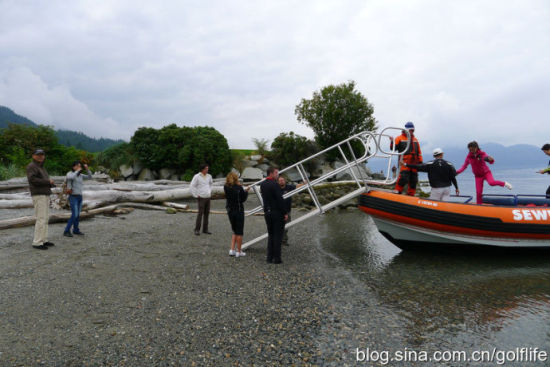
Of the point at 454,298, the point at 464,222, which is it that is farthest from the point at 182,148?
the point at 454,298

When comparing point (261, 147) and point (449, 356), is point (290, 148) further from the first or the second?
point (449, 356)

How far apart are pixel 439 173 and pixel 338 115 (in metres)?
Result: 24.0

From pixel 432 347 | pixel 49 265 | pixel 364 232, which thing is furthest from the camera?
pixel 364 232

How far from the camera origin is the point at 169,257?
608cm

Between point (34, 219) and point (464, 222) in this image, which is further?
point (34, 219)

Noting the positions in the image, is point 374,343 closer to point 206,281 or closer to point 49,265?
point 206,281

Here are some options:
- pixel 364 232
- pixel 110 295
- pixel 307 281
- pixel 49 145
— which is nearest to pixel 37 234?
pixel 110 295

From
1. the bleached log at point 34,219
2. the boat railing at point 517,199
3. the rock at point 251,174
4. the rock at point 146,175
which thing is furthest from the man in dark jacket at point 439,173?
the rock at point 146,175

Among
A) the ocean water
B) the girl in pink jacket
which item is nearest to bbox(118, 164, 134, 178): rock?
the ocean water

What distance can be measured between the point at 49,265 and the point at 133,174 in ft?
72.8

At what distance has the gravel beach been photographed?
3.02 metres

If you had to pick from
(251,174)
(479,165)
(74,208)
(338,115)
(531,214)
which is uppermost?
(338,115)

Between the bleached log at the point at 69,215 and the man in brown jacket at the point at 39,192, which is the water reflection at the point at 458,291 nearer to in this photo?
the man in brown jacket at the point at 39,192

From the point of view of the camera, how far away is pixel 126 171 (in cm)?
2580
